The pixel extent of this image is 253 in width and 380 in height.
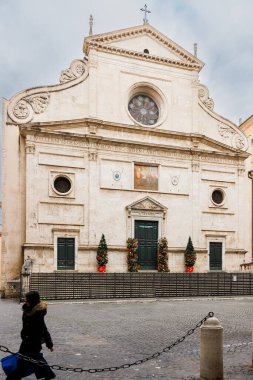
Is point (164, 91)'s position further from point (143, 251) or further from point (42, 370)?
point (42, 370)

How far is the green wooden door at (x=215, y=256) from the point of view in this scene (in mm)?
28781

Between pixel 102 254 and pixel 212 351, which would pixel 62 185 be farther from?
pixel 212 351

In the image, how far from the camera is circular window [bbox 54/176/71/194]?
25.9 meters

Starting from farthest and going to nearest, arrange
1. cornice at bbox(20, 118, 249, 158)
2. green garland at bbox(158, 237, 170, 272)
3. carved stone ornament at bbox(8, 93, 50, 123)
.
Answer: green garland at bbox(158, 237, 170, 272) < carved stone ornament at bbox(8, 93, 50, 123) < cornice at bbox(20, 118, 249, 158)

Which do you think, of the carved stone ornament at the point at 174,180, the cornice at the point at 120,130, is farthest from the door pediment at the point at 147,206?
the cornice at the point at 120,130

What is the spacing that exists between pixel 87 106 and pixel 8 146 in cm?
550

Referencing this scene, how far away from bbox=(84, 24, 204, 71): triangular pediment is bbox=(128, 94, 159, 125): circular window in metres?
2.62

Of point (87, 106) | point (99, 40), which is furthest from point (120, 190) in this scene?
point (99, 40)

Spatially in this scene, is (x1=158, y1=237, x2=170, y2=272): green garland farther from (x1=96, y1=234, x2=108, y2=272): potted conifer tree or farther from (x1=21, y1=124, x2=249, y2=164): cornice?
(x1=21, y1=124, x2=249, y2=164): cornice

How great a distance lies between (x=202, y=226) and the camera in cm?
2881

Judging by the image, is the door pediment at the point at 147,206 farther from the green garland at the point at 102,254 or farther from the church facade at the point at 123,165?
the green garland at the point at 102,254

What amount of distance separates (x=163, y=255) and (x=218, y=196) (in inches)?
242

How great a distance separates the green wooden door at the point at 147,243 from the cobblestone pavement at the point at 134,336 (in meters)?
9.21

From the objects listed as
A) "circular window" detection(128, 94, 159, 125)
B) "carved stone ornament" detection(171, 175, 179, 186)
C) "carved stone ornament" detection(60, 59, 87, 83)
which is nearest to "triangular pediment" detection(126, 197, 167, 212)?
"carved stone ornament" detection(171, 175, 179, 186)
